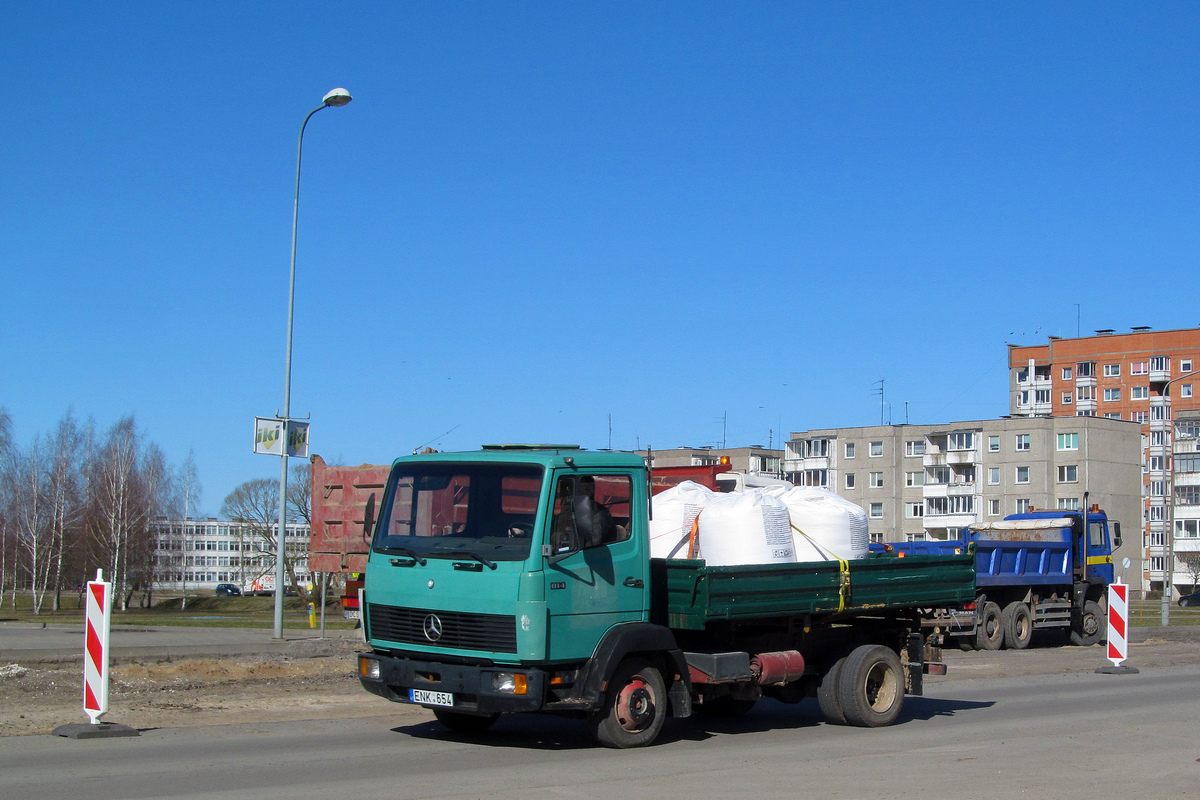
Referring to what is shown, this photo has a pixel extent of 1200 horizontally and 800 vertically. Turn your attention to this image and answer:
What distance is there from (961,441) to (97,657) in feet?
286

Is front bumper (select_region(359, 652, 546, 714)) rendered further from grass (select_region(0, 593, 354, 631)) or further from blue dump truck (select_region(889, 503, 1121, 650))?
grass (select_region(0, 593, 354, 631))

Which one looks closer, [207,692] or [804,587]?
[804,587]

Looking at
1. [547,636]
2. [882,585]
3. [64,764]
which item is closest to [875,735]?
[882,585]

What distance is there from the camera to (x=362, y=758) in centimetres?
943

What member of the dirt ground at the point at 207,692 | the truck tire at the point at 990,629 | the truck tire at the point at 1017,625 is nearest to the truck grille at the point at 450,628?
the dirt ground at the point at 207,692

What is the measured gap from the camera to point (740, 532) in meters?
10.7

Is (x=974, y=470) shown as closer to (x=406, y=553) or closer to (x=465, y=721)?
(x=465, y=721)

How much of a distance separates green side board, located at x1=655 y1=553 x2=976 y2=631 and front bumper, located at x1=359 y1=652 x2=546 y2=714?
4.99ft

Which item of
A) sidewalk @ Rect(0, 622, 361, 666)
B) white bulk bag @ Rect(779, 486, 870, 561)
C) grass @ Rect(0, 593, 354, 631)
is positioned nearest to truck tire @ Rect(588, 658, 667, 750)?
white bulk bag @ Rect(779, 486, 870, 561)

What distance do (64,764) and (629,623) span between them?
170 inches

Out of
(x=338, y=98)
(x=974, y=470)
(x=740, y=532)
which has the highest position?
(x=338, y=98)

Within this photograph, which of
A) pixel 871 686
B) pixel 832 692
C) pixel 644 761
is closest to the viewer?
pixel 644 761

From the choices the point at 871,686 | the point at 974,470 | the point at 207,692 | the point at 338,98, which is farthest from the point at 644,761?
the point at 974,470

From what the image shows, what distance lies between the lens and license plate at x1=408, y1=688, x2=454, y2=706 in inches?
365
